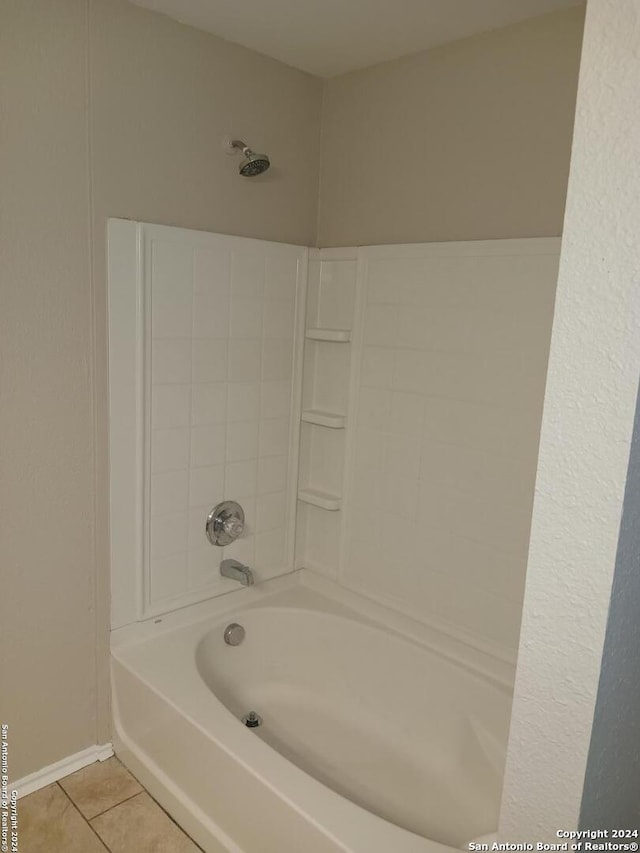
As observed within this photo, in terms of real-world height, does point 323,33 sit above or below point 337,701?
above

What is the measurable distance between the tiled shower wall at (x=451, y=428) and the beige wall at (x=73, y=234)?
0.68 metres

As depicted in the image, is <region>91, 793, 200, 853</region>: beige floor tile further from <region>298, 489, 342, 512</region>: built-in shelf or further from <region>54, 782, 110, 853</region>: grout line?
<region>298, 489, 342, 512</region>: built-in shelf

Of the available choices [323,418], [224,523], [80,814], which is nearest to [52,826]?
[80,814]

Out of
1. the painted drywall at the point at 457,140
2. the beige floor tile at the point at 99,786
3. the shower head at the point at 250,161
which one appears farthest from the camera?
the shower head at the point at 250,161

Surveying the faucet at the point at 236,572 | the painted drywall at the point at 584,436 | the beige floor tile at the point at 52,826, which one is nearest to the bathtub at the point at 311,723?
the faucet at the point at 236,572

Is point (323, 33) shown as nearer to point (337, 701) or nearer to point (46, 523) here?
point (46, 523)

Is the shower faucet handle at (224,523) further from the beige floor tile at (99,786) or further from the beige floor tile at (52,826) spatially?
the beige floor tile at (52,826)

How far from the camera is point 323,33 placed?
200cm

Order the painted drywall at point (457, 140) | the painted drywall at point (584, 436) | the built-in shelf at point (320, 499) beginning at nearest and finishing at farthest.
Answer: the painted drywall at point (584, 436), the painted drywall at point (457, 140), the built-in shelf at point (320, 499)

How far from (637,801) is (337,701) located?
1455 mm

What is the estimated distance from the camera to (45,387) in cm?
185

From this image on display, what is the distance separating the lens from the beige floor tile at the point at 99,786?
1946 millimetres

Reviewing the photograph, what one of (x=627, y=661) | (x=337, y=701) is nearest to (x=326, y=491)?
(x=337, y=701)

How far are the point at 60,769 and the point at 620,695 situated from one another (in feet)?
6.07
